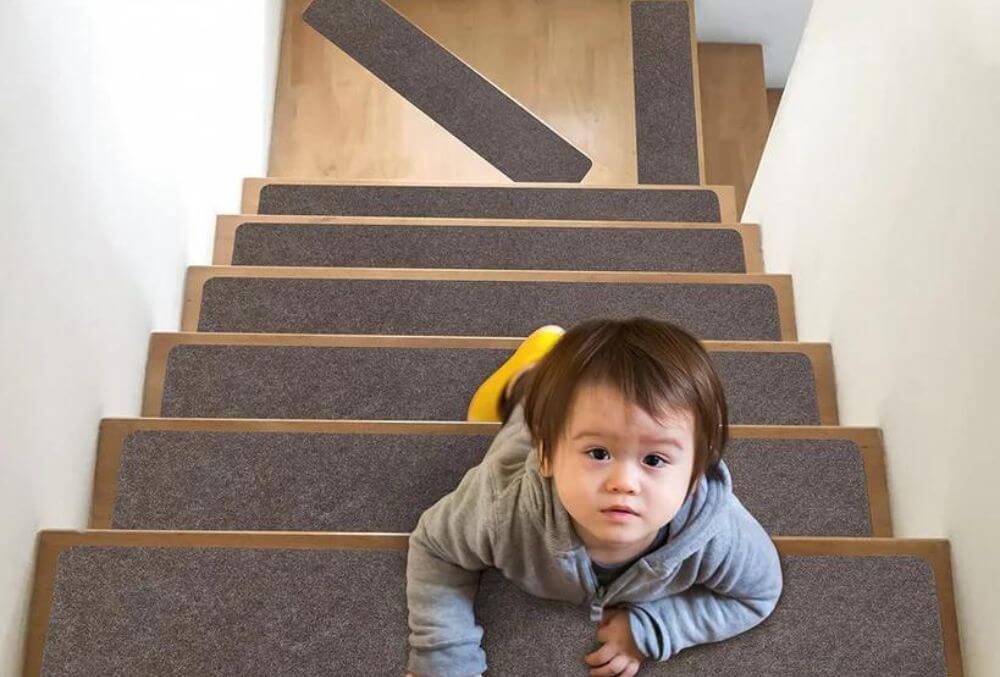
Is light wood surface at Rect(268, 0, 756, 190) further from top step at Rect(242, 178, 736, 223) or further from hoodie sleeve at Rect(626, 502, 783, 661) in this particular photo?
hoodie sleeve at Rect(626, 502, 783, 661)

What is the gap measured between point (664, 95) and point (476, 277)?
6.09ft

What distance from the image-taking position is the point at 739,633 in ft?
4.41

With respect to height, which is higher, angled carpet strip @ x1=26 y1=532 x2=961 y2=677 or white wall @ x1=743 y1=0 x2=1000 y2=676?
white wall @ x1=743 y1=0 x2=1000 y2=676

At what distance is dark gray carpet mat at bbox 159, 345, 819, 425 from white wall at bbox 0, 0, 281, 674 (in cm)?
12

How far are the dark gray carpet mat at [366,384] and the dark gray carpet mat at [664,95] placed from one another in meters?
1.80

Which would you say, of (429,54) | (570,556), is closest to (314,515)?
(570,556)

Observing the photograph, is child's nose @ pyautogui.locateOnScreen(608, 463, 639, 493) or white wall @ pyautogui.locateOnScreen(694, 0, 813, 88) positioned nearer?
child's nose @ pyautogui.locateOnScreen(608, 463, 639, 493)

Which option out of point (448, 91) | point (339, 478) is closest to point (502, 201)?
point (448, 91)

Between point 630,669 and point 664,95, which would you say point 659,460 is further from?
point 664,95

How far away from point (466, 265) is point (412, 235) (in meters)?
0.13

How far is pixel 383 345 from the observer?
1.94m

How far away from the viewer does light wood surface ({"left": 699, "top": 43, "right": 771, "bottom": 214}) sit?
4.83 metres

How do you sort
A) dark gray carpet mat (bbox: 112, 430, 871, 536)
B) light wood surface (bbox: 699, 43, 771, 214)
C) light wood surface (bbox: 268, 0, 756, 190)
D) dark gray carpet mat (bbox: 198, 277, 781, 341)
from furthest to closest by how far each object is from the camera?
light wood surface (bbox: 699, 43, 771, 214) → light wood surface (bbox: 268, 0, 756, 190) → dark gray carpet mat (bbox: 198, 277, 781, 341) → dark gray carpet mat (bbox: 112, 430, 871, 536)

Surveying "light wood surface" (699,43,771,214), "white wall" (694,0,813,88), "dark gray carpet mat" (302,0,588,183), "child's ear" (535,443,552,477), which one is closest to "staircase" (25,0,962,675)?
"child's ear" (535,443,552,477)
